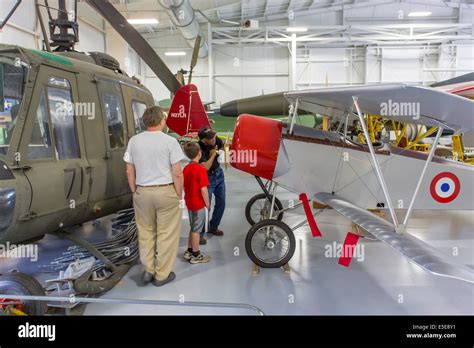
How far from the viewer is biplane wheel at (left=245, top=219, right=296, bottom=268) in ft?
12.1

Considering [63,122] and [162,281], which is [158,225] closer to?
[162,281]

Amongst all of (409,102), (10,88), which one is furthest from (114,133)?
(409,102)

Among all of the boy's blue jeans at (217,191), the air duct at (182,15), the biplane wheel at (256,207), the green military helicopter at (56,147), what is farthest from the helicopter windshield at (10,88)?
the air duct at (182,15)

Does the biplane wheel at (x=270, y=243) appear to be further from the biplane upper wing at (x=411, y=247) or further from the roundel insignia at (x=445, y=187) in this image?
the roundel insignia at (x=445, y=187)

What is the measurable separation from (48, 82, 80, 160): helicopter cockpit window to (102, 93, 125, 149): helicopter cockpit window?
0.57 metres

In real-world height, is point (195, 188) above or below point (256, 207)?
above

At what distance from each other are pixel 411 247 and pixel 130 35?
14.8ft

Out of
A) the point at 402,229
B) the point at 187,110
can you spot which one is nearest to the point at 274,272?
the point at 402,229

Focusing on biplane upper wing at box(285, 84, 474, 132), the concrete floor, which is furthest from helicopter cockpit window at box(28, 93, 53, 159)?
biplane upper wing at box(285, 84, 474, 132)

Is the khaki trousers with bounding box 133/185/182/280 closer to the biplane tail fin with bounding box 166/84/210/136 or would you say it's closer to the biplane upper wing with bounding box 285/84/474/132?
the biplane upper wing with bounding box 285/84/474/132

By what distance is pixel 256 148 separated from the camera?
410 centimetres

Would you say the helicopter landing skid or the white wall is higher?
the white wall

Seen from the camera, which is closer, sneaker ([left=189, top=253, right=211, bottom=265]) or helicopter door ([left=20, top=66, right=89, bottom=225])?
helicopter door ([left=20, top=66, right=89, bottom=225])

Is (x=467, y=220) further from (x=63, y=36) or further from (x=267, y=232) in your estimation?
(x=63, y=36)
